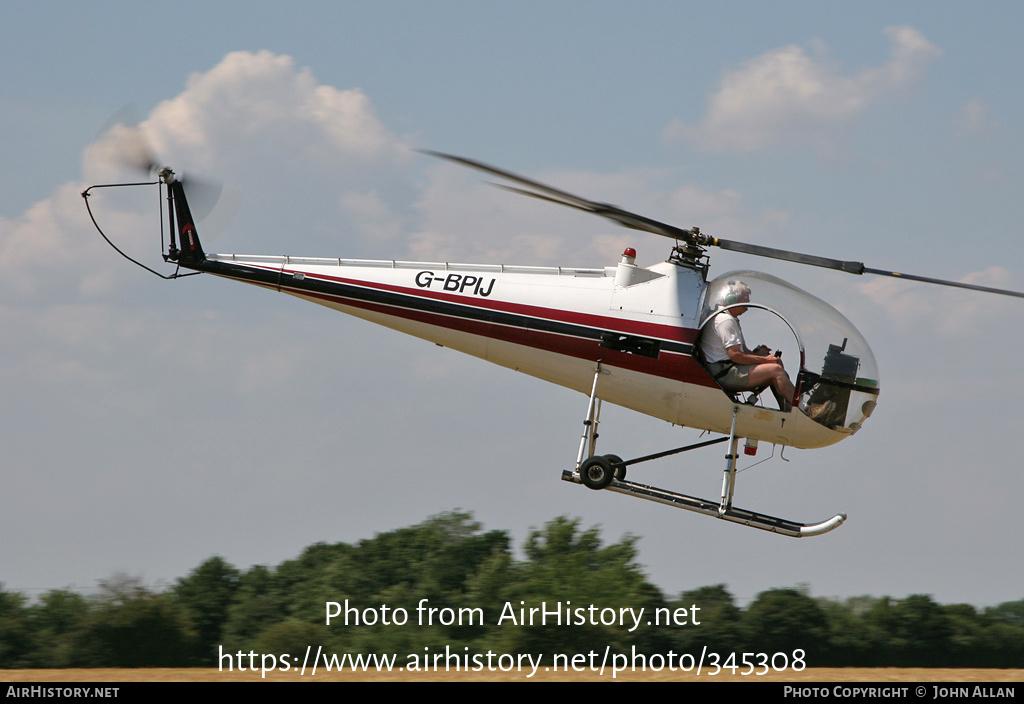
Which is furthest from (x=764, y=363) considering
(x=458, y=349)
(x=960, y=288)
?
(x=458, y=349)

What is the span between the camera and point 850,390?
12.5 metres

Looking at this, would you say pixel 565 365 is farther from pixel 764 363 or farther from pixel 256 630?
pixel 256 630

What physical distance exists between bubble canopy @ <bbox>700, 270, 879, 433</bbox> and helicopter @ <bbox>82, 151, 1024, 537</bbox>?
0.02 m

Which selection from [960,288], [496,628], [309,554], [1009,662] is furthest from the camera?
[309,554]

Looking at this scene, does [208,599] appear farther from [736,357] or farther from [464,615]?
[736,357]

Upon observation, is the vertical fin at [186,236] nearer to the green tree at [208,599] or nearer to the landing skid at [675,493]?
the landing skid at [675,493]

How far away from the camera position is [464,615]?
28812mm

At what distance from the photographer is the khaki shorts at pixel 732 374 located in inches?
493

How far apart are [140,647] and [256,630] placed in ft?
14.6

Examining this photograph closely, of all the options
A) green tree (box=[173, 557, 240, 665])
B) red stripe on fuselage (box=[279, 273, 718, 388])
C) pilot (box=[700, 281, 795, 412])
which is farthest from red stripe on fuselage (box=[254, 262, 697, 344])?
green tree (box=[173, 557, 240, 665])

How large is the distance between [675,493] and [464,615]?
58.5 ft

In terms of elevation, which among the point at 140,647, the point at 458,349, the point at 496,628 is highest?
the point at 458,349

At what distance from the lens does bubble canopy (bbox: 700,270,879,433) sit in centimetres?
1237

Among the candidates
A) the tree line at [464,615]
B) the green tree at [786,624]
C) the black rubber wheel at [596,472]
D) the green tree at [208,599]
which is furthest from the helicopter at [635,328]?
the green tree at [786,624]
